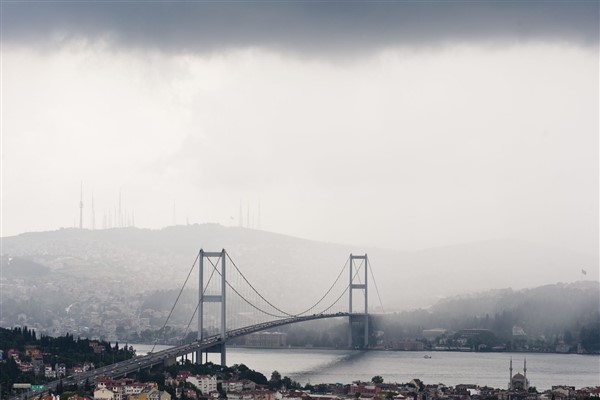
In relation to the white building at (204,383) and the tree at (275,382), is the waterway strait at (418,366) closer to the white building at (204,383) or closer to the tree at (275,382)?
the tree at (275,382)

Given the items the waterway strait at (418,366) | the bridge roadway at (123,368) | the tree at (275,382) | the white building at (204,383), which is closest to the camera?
the bridge roadway at (123,368)

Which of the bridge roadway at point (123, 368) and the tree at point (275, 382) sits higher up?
the bridge roadway at point (123, 368)

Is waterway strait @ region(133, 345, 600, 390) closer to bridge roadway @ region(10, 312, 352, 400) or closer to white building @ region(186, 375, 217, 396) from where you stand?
bridge roadway @ region(10, 312, 352, 400)

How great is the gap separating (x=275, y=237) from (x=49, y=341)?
239 feet

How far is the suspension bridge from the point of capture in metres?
43.0

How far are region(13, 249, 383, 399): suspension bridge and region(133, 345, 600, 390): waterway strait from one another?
4.38 feet

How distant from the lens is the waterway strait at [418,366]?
48.5 metres

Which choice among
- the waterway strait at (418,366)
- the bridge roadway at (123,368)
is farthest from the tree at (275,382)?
the bridge roadway at (123,368)

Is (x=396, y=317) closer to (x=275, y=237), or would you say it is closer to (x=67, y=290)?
(x=67, y=290)

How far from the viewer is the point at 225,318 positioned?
55.1m

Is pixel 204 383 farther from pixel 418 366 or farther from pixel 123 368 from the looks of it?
pixel 418 366

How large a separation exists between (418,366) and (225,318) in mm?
6573

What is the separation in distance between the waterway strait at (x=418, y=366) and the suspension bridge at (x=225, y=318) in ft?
4.38

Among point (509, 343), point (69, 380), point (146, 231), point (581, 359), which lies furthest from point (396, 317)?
point (146, 231)
